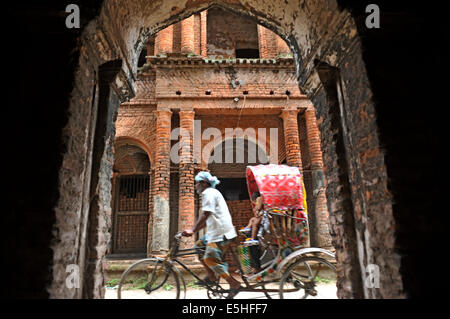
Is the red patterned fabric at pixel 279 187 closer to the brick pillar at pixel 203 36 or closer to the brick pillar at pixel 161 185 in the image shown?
the brick pillar at pixel 161 185

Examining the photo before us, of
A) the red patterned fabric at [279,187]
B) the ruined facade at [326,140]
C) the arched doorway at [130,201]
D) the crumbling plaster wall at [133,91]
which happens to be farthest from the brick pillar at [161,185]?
the ruined facade at [326,140]

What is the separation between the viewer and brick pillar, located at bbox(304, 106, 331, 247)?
8227 mm

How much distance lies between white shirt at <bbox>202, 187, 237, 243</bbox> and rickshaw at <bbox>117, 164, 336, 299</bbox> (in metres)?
0.39

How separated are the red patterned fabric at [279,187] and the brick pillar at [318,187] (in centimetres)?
381

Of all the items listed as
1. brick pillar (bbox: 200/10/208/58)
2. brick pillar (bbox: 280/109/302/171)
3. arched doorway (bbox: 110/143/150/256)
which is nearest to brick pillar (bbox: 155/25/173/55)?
brick pillar (bbox: 200/10/208/58)

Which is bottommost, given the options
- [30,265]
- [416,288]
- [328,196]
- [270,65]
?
[416,288]

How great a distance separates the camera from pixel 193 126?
29.0 feet

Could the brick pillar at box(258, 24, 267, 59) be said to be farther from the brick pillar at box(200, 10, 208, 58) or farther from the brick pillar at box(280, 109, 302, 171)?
the brick pillar at box(280, 109, 302, 171)

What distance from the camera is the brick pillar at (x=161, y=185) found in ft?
25.8

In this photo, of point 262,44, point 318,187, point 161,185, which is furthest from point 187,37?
point 318,187

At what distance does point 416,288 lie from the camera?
1655 millimetres
